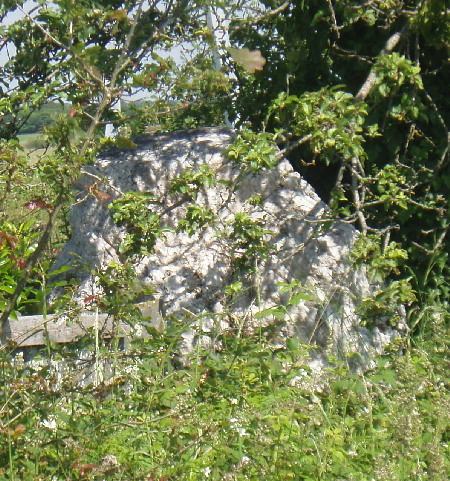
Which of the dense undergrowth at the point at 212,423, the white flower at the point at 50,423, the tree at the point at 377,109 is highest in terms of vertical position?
the tree at the point at 377,109

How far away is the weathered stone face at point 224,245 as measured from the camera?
5387mm

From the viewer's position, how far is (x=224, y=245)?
5422 millimetres

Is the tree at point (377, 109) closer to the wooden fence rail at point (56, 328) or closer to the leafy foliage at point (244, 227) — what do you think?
the leafy foliage at point (244, 227)

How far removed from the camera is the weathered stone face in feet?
17.7

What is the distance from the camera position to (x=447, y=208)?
19.2 ft

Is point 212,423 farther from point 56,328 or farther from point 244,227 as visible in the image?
point 244,227

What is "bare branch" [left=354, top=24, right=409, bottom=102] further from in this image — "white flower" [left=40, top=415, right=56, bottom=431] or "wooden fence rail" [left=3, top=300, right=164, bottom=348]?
"white flower" [left=40, top=415, right=56, bottom=431]

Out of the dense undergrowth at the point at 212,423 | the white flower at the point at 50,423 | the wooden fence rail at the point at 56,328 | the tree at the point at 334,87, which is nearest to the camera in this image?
the dense undergrowth at the point at 212,423

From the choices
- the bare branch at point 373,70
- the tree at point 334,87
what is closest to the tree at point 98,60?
the tree at point 334,87

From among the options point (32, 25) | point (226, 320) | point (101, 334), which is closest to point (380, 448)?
point (101, 334)

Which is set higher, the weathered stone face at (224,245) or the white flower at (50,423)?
the weathered stone face at (224,245)

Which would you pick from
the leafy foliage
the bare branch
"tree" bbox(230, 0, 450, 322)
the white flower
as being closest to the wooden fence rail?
the leafy foliage

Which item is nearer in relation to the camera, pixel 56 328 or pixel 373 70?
pixel 56 328

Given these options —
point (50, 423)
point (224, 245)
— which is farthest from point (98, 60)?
point (50, 423)
